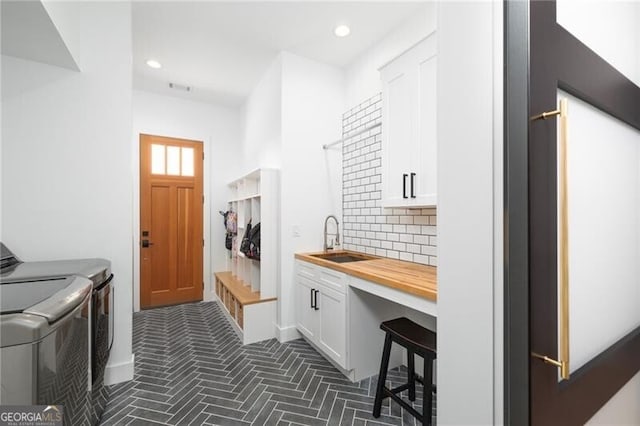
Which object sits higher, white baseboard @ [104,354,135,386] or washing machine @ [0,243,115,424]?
washing machine @ [0,243,115,424]

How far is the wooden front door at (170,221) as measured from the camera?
4164 mm

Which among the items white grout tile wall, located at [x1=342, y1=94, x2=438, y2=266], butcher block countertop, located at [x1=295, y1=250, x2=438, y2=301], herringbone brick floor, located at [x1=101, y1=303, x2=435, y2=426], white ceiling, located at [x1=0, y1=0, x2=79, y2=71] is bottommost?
herringbone brick floor, located at [x1=101, y1=303, x2=435, y2=426]

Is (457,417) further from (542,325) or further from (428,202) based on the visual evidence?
(428,202)

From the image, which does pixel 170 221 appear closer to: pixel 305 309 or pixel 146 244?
pixel 146 244

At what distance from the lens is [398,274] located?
6.60 feet

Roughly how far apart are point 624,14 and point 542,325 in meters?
1.53

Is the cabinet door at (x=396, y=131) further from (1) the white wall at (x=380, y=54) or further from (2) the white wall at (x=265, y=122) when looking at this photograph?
(2) the white wall at (x=265, y=122)

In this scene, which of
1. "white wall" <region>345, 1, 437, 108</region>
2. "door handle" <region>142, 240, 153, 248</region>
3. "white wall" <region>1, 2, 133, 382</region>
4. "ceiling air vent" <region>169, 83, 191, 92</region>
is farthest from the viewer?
"door handle" <region>142, 240, 153, 248</region>

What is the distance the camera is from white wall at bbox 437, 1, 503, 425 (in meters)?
0.83

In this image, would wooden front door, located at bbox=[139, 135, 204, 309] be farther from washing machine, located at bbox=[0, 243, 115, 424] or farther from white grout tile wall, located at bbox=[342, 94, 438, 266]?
white grout tile wall, located at bbox=[342, 94, 438, 266]

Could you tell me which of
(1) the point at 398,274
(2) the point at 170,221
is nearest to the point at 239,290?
(2) the point at 170,221

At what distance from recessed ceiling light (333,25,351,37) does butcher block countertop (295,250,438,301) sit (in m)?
2.23

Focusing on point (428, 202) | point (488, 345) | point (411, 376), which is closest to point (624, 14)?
point (428, 202)

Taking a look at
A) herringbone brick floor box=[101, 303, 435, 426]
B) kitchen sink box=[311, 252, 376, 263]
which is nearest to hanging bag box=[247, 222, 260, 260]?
kitchen sink box=[311, 252, 376, 263]
